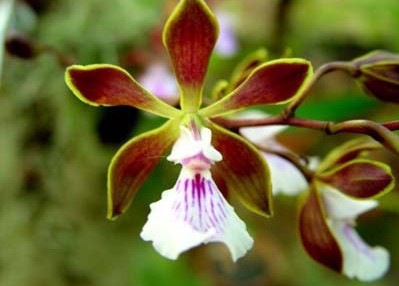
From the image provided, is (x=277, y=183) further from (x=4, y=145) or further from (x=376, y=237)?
(x=376, y=237)

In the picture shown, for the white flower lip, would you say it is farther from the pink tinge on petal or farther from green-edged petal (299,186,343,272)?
green-edged petal (299,186,343,272)

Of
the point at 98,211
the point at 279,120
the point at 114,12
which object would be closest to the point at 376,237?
the point at 98,211

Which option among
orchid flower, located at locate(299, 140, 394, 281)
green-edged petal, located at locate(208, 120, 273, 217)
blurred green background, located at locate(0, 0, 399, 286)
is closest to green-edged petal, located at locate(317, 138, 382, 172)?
orchid flower, located at locate(299, 140, 394, 281)

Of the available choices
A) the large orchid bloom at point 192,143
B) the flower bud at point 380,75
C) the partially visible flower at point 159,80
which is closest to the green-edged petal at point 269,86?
the large orchid bloom at point 192,143

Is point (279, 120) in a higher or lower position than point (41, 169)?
higher

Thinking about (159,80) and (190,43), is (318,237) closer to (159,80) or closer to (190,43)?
(190,43)

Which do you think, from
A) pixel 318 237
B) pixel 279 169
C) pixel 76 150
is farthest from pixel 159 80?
pixel 318 237
